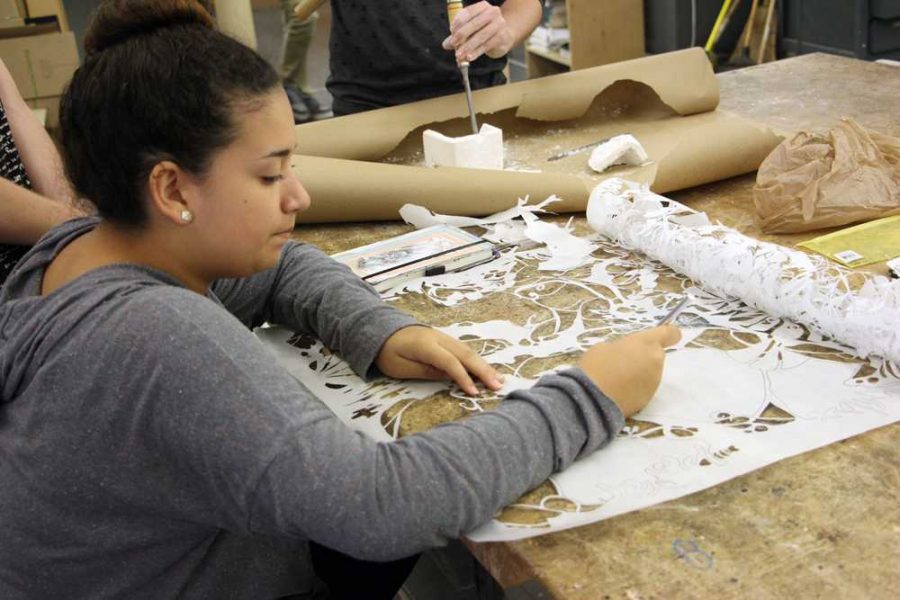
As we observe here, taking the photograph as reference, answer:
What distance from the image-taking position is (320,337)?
47.1 inches

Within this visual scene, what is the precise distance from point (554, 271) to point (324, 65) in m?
5.11

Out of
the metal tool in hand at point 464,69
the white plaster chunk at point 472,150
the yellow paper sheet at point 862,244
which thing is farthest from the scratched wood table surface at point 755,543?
the metal tool in hand at point 464,69

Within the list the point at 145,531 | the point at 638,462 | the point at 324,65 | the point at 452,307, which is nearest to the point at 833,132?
the point at 452,307

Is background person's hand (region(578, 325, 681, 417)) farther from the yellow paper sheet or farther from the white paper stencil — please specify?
the yellow paper sheet

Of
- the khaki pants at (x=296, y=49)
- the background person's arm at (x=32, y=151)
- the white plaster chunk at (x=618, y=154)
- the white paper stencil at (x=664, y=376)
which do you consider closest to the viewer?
the white paper stencil at (x=664, y=376)

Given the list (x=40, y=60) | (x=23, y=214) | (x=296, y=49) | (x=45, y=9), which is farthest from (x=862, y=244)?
(x=296, y=49)

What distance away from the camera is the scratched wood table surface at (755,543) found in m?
0.69

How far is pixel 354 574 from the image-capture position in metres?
1.01

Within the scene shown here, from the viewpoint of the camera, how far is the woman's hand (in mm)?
1033

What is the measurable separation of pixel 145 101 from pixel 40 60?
137 inches

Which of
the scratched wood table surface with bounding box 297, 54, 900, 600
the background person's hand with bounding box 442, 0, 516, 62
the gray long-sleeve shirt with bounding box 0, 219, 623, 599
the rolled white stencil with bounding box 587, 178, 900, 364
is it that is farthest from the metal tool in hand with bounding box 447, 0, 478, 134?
the scratched wood table surface with bounding box 297, 54, 900, 600

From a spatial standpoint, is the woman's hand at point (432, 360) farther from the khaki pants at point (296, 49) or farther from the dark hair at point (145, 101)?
the khaki pants at point (296, 49)

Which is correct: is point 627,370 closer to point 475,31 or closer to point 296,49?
point 475,31

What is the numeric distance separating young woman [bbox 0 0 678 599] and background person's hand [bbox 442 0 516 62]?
935 millimetres
